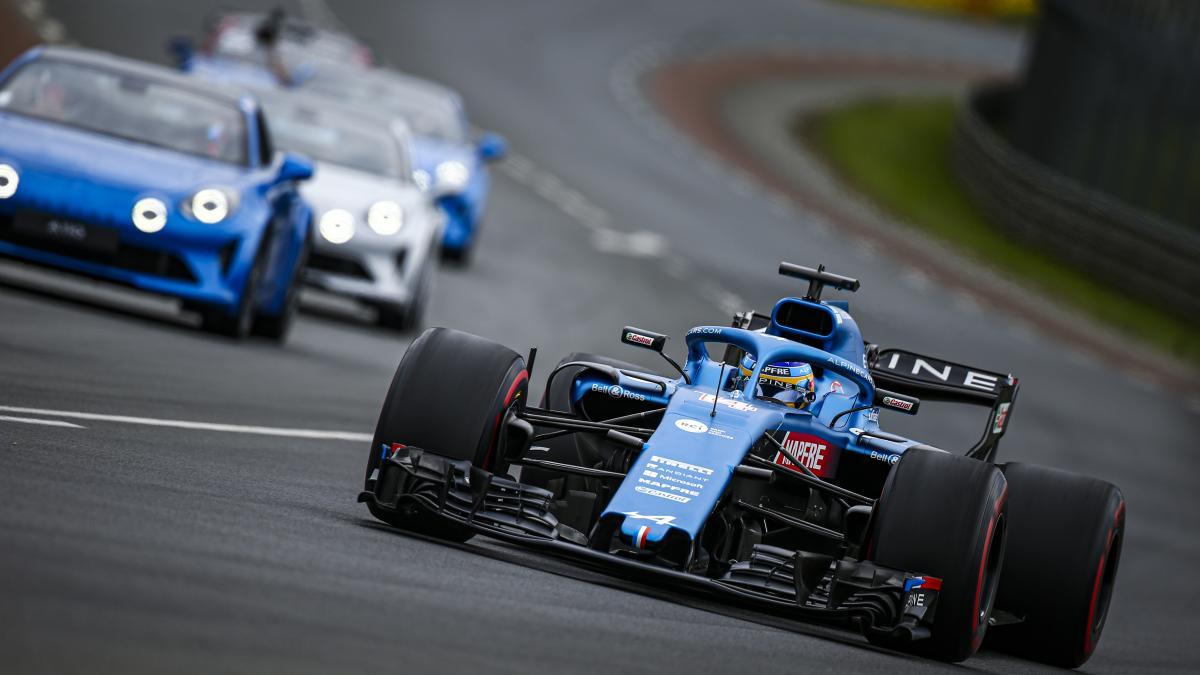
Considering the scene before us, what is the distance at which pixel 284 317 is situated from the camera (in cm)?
1562

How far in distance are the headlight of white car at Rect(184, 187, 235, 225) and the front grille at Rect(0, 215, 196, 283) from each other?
1.03 ft

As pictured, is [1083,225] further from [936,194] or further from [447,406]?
[447,406]

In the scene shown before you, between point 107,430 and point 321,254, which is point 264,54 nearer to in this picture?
point 321,254

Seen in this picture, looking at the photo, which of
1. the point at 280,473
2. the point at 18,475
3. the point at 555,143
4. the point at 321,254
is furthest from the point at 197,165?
the point at 555,143

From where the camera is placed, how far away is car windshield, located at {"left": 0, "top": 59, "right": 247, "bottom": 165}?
14.5 metres

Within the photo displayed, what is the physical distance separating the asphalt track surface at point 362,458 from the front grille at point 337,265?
530 millimetres

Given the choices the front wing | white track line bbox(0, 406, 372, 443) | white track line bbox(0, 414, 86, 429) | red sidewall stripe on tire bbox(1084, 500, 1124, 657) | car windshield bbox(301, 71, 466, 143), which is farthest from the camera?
car windshield bbox(301, 71, 466, 143)

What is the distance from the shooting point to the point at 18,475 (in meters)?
7.72

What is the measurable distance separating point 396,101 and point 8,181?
11059 mm

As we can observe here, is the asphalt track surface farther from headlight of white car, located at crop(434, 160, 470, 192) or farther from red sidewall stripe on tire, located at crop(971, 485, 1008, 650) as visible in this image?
headlight of white car, located at crop(434, 160, 470, 192)

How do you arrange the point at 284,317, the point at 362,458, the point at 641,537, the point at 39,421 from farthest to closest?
the point at 284,317 → the point at 362,458 → the point at 39,421 → the point at 641,537

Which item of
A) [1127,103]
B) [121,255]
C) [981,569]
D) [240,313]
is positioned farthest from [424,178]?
[1127,103]

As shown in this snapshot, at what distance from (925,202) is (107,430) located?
30.4 meters

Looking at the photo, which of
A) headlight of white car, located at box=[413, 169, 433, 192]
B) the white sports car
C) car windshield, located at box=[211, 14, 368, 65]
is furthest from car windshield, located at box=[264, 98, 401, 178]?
car windshield, located at box=[211, 14, 368, 65]
